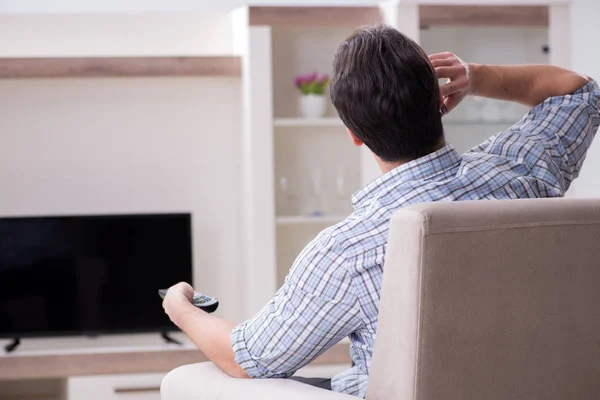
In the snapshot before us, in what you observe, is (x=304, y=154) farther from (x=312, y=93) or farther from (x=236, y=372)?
(x=236, y=372)

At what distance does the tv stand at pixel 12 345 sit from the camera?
12.3 ft

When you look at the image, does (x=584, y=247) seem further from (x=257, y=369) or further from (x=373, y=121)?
(x=257, y=369)

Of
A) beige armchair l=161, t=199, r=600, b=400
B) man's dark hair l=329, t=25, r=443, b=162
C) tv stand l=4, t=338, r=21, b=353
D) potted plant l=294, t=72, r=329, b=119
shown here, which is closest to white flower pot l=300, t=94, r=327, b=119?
potted plant l=294, t=72, r=329, b=119

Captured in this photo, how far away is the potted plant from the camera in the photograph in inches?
150

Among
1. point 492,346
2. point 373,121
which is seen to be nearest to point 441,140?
point 373,121

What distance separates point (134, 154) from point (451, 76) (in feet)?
8.69

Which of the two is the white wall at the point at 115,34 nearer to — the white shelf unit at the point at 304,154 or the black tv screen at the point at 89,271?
the white shelf unit at the point at 304,154

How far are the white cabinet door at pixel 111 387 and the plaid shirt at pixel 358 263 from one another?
2.34m

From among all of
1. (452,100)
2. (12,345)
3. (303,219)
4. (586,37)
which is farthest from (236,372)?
(586,37)

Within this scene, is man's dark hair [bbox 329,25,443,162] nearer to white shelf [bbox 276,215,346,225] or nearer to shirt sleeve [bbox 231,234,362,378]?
shirt sleeve [bbox 231,234,362,378]

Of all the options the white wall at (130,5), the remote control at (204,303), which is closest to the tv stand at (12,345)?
the white wall at (130,5)

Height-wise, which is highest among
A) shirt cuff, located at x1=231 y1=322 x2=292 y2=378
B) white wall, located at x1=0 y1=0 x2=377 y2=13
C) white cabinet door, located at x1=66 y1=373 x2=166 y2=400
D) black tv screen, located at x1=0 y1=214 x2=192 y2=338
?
white wall, located at x1=0 y1=0 x2=377 y2=13

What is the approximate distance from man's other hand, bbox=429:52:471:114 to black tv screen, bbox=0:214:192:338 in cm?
240

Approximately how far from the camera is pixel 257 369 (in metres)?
1.37
